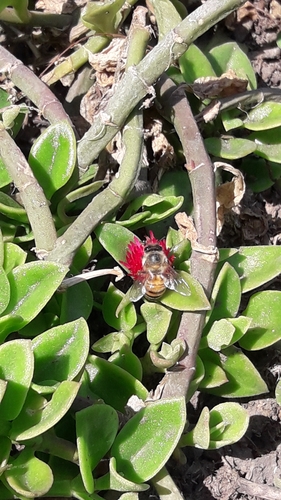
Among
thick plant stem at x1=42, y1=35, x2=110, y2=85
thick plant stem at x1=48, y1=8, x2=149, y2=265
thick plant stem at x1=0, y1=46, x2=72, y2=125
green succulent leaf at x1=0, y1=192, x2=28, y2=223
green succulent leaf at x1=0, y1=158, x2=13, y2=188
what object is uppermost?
thick plant stem at x1=0, y1=46, x2=72, y2=125

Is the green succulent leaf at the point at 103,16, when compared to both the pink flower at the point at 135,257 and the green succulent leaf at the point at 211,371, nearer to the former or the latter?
the pink flower at the point at 135,257

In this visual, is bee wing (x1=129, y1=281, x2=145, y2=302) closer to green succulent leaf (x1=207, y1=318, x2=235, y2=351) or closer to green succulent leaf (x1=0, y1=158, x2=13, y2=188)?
green succulent leaf (x1=207, y1=318, x2=235, y2=351)

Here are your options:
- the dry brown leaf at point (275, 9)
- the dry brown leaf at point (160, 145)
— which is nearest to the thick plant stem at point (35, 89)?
the dry brown leaf at point (160, 145)

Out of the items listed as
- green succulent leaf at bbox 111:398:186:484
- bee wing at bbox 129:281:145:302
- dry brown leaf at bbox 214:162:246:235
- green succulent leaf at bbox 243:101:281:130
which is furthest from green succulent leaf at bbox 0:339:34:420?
green succulent leaf at bbox 243:101:281:130

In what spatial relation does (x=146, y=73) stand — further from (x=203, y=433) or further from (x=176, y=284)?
(x=203, y=433)

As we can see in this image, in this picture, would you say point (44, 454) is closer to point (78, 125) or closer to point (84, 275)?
point (84, 275)

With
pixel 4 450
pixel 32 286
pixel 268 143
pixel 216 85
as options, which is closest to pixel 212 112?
pixel 216 85
